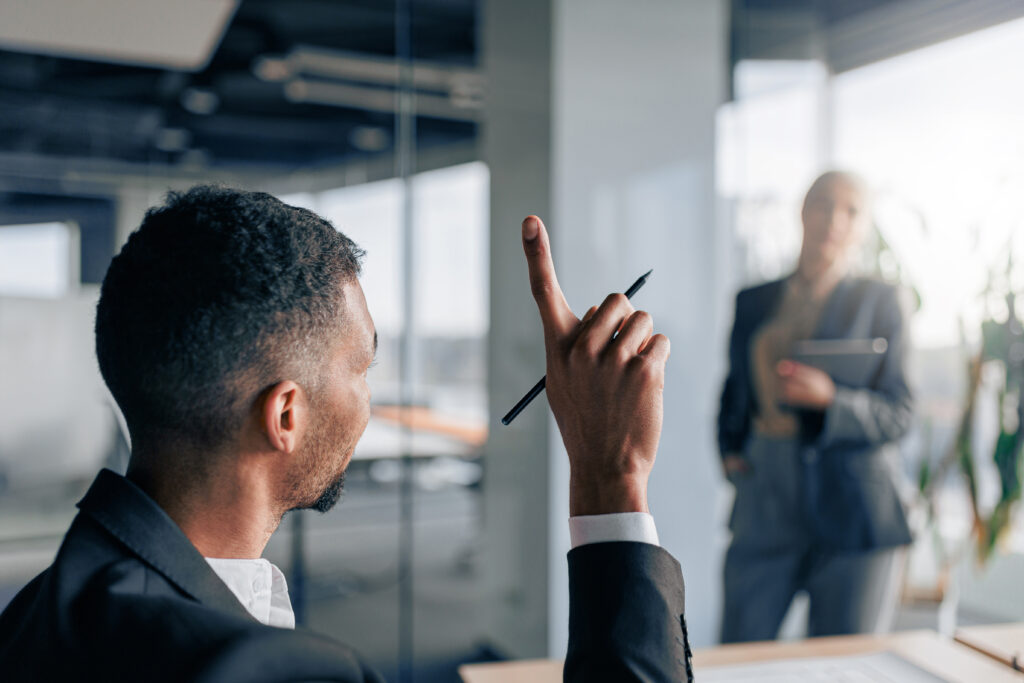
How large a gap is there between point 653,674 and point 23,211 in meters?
2.85

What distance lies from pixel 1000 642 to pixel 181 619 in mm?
1553

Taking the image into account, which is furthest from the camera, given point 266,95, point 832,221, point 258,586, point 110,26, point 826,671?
point 266,95

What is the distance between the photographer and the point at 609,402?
2.66 ft

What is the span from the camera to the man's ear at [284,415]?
0.84 m

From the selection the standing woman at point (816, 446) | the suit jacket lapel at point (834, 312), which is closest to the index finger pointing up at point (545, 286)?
the standing woman at point (816, 446)

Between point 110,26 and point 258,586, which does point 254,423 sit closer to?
point 258,586

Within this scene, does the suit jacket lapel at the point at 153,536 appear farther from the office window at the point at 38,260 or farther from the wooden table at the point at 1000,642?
the office window at the point at 38,260

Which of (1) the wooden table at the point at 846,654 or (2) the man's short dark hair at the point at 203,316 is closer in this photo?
(2) the man's short dark hair at the point at 203,316

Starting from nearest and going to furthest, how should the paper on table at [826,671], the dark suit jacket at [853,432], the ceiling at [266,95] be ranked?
1. the paper on table at [826,671]
2. the dark suit jacket at [853,432]
3. the ceiling at [266,95]

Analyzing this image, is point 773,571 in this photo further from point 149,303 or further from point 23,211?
point 23,211

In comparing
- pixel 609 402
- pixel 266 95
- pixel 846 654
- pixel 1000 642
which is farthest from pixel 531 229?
pixel 266 95

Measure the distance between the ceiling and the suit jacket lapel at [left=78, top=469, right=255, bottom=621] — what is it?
2.46 m

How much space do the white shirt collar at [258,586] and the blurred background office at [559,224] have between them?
6.72ft

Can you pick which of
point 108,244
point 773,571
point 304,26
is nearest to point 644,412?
point 773,571
